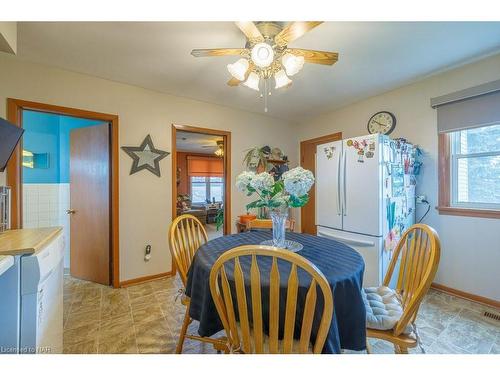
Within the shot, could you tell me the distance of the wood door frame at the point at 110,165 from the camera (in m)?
2.03

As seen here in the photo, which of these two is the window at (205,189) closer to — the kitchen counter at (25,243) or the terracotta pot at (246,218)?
the terracotta pot at (246,218)

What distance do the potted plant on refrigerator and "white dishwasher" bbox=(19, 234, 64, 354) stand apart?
114 cm

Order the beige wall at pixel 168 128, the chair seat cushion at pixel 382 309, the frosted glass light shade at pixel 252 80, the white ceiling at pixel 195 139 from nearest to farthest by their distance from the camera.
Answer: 1. the chair seat cushion at pixel 382 309
2. the frosted glass light shade at pixel 252 80
3. the beige wall at pixel 168 128
4. the white ceiling at pixel 195 139

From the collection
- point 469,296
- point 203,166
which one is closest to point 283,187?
point 469,296

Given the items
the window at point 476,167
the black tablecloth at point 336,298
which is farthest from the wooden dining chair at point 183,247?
the window at point 476,167

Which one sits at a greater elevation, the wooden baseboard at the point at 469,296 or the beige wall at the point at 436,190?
the beige wall at the point at 436,190

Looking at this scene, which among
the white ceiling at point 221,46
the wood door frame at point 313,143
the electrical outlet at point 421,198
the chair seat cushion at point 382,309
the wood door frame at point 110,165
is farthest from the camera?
the wood door frame at point 313,143

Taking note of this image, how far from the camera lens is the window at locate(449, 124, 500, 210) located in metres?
2.17

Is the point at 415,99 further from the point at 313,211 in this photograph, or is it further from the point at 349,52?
the point at 313,211

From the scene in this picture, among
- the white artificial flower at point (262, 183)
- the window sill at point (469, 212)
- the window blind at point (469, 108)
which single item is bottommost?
the window sill at point (469, 212)

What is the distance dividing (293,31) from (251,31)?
0.82 feet

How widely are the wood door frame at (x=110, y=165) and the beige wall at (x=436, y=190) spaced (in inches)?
129

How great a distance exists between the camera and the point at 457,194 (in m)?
2.39

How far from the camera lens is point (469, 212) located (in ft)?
7.36
